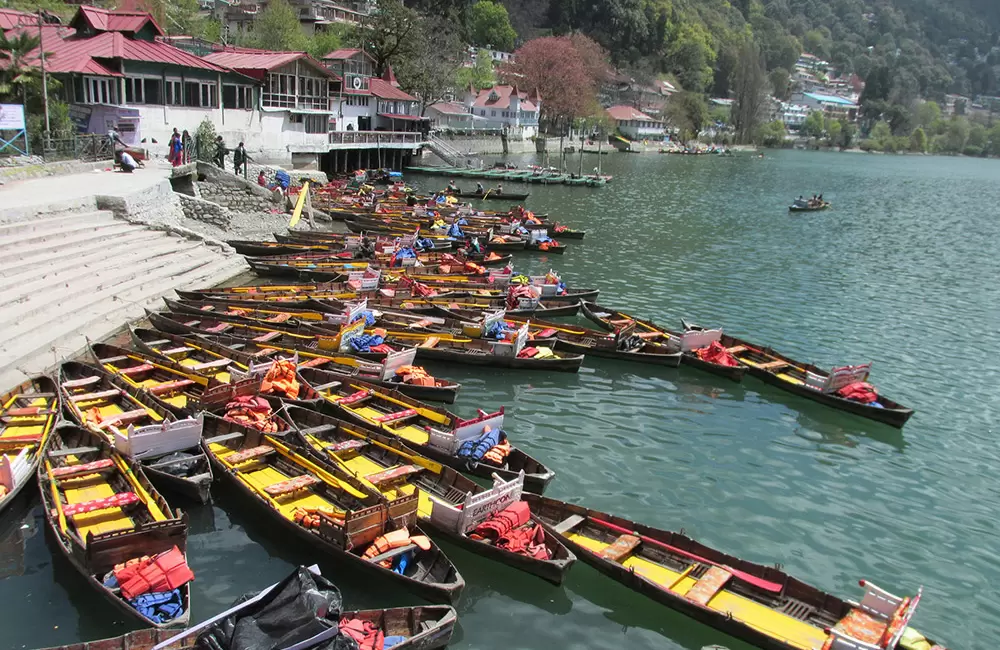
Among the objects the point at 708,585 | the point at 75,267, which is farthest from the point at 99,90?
the point at 708,585

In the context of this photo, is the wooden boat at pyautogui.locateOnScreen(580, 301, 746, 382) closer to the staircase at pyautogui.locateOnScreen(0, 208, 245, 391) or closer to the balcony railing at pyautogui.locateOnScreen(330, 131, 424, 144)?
the staircase at pyautogui.locateOnScreen(0, 208, 245, 391)

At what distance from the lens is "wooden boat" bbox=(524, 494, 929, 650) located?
38.9 feet

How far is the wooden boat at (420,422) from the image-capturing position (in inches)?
631

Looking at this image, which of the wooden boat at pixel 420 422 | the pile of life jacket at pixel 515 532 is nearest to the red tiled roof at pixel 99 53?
the wooden boat at pixel 420 422

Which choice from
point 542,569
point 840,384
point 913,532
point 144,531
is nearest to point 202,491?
point 144,531

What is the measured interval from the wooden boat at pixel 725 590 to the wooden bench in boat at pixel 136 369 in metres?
11.7

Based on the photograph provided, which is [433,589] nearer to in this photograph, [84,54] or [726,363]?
[726,363]

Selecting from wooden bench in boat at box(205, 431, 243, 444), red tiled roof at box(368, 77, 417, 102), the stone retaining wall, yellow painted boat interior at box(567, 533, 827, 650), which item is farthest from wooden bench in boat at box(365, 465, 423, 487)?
red tiled roof at box(368, 77, 417, 102)

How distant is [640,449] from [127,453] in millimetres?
12092

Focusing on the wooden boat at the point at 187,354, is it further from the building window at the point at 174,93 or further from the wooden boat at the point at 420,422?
the building window at the point at 174,93

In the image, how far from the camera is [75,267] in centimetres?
2530

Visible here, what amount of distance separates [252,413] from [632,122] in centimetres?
14404

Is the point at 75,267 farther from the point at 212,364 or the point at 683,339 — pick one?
the point at 683,339

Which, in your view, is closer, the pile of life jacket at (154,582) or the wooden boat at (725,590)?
the pile of life jacket at (154,582)
